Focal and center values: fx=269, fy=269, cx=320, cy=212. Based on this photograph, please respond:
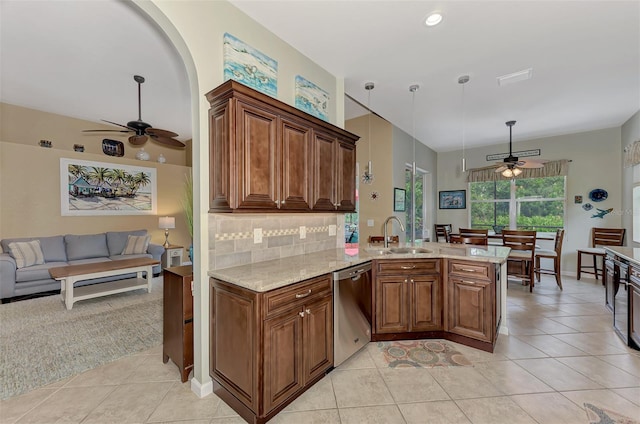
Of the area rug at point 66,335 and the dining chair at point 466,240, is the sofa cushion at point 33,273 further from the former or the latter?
the dining chair at point 466,240

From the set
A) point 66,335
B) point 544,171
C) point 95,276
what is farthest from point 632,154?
point 95,276

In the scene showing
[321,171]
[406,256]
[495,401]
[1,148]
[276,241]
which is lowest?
[495,401]

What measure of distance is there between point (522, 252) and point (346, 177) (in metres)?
3.64

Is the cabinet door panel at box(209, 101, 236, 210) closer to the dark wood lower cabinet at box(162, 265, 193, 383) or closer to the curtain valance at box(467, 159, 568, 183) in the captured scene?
the dark wood lower cabinet at box(162, 265, 193, 383)

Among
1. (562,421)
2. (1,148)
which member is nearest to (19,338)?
(1,148)

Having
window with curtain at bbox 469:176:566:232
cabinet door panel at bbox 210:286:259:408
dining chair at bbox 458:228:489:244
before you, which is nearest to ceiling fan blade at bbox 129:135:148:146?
cabinet door panel at bbox 210:286:259:408

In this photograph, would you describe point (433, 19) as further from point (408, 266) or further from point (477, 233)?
point (477, 233)

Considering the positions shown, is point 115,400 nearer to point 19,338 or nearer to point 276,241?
point 276,241

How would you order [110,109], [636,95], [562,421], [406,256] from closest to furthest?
[562,421] → [406,256] → [636,95] → [110,109]

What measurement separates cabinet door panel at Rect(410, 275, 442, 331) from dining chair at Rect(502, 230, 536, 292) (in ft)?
7.25

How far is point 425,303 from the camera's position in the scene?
8.88ft

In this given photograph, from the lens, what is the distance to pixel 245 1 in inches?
83.3

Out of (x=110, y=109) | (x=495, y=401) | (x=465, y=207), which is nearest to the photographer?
(x=495, y=401)

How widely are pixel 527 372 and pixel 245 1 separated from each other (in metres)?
3.74
